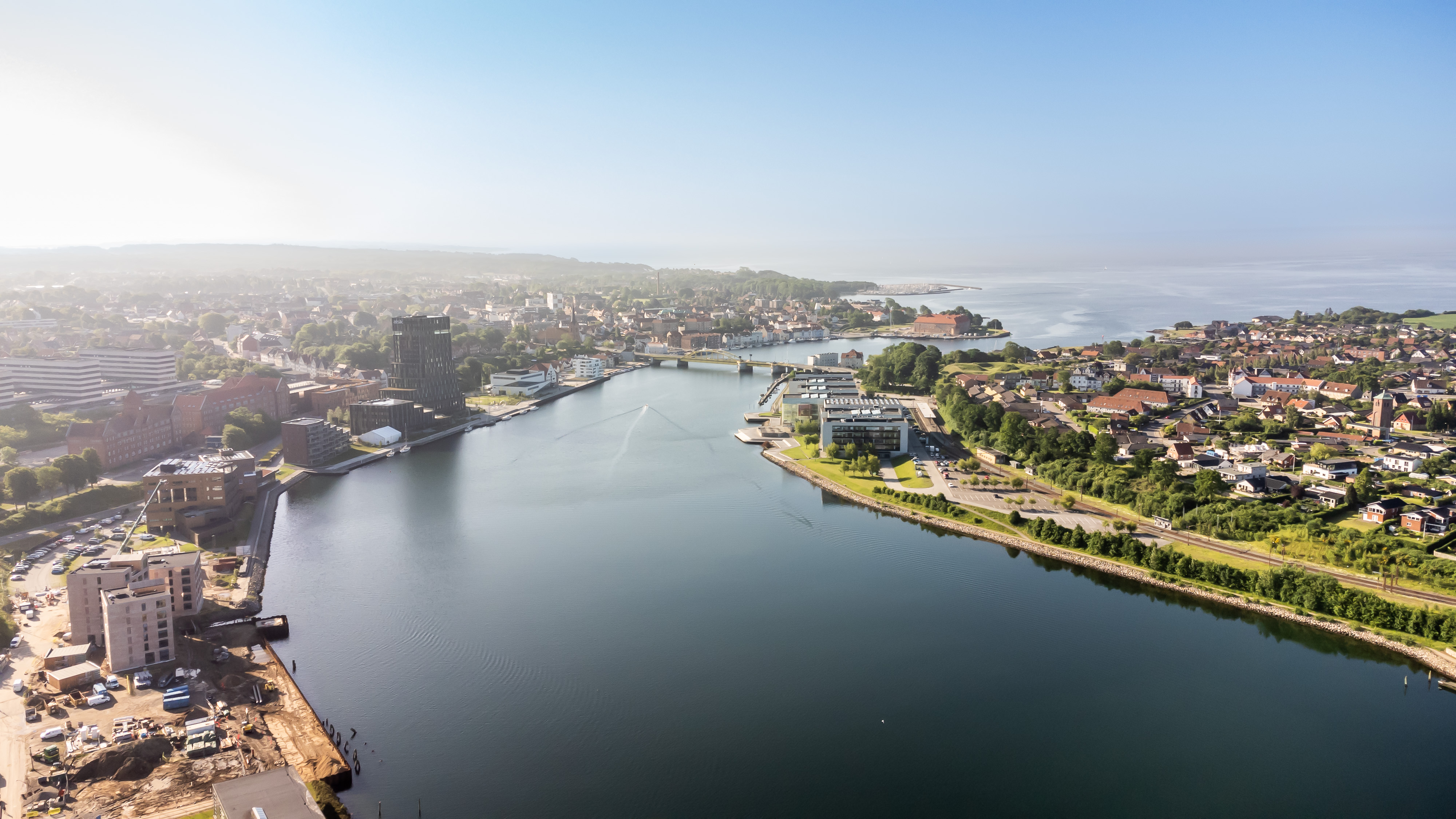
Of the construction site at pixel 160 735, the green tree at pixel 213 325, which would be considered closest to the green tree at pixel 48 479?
the construction site at pixel 160 735

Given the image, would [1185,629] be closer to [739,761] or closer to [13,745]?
[739,761]

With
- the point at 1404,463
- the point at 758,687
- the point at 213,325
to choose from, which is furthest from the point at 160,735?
the point at 213,325

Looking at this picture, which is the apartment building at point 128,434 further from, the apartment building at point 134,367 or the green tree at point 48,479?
the apartment building at point 134,367

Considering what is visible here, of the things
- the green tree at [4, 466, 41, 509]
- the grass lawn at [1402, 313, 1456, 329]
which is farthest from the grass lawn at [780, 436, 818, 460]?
the grass lawn at [1402, 313, 1456, 329]

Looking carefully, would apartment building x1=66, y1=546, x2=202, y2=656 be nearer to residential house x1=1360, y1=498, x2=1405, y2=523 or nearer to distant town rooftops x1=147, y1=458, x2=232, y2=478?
distant town rooftops x1=147, y1=458, x2=232, y2=478

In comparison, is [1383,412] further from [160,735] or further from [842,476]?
[160,735]

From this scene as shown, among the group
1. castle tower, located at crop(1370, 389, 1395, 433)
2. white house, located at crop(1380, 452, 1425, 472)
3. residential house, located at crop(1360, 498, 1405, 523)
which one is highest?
castle tower, located at crop(1370, 389, 1395, 433)
